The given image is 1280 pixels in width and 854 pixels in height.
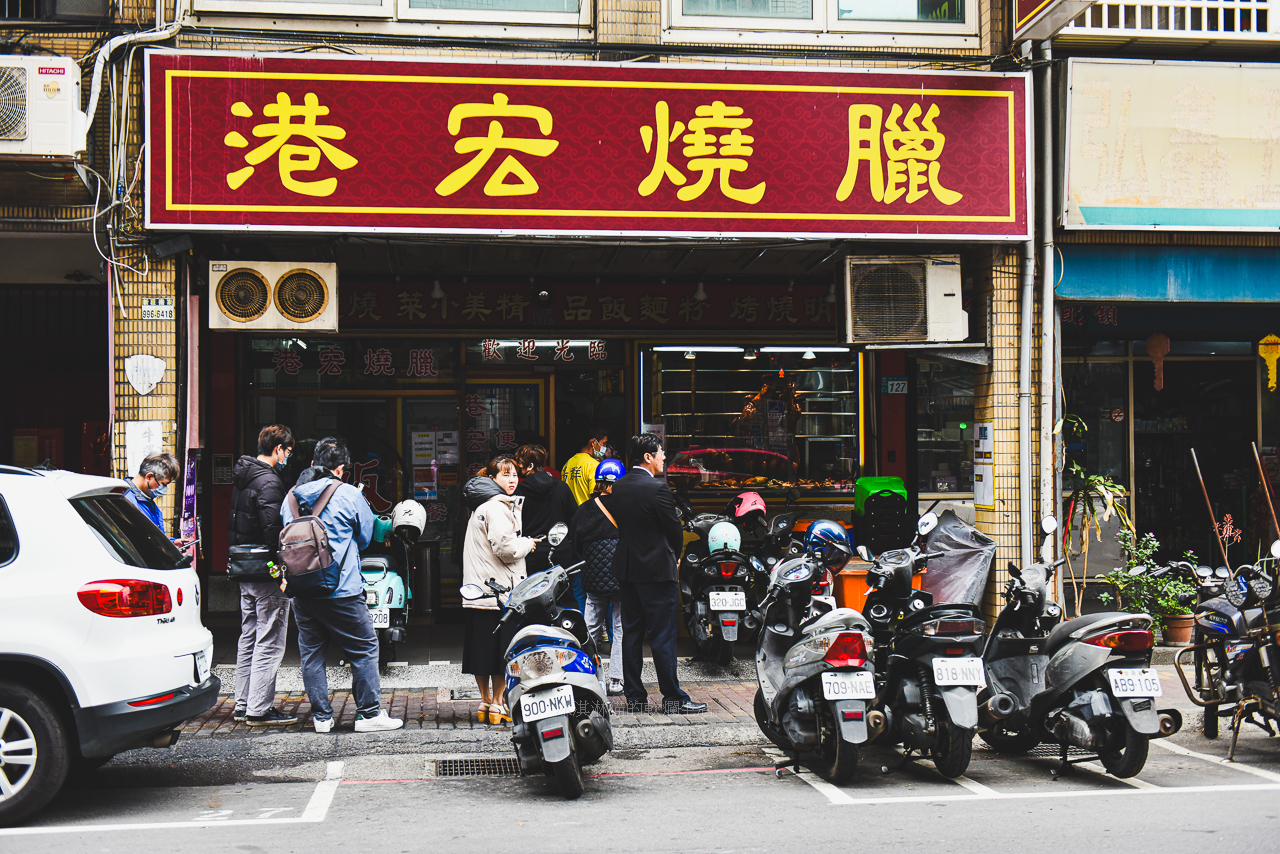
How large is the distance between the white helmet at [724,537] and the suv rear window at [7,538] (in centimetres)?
569

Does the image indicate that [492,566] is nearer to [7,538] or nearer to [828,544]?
[828,544]

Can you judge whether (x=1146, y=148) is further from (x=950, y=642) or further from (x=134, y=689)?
(x=134, y=689)

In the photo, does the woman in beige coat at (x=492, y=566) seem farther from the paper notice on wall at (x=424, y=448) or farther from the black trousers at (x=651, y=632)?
the paper notice on wall at (x=424, y=448)

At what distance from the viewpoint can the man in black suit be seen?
7508 mm

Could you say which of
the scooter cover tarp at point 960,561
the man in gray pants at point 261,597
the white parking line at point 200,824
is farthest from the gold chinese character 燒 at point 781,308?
the white parking line at point 200,824

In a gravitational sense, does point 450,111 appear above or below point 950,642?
above

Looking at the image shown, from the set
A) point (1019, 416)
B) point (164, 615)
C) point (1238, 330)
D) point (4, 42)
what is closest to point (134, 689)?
point (164, 615)

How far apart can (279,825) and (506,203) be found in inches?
206

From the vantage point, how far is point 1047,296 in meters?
9.41

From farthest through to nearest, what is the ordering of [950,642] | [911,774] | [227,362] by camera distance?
1. [227,362]
2. [911,774]
3. [950,642]

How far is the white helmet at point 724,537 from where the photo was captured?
9.45m

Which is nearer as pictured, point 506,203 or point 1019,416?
point 506,203

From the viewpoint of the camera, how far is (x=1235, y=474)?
12375 millimetres

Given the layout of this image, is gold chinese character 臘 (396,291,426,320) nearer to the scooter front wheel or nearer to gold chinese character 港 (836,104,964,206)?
gold chinese character 港 (836,104,964,206)
